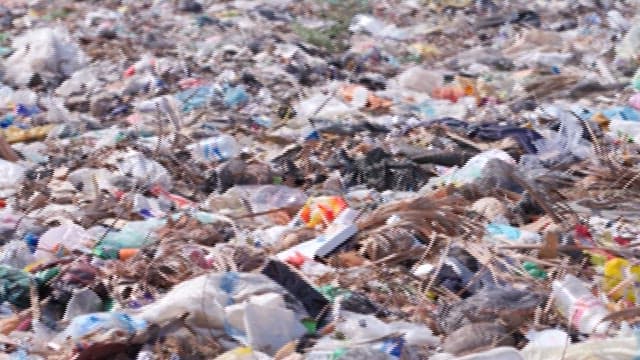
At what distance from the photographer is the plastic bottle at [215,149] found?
207 inches

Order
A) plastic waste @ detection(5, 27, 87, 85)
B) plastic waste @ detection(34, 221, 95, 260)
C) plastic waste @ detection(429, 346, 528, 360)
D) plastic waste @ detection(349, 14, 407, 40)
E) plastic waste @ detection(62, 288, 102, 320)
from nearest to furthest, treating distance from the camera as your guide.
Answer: plastic waste @ detection(429, 346, 528, 360), plastic waste @ detection(62, 288, 102, 320), plastic waste @ detection(34, 221, 95, 260), plastic waste @ detection(5, 27, 87, 85), plastic waste @ detection(349, 14, 407, 40)

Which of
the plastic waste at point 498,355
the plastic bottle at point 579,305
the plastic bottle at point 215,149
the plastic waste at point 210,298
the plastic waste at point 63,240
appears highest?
the plastic waste at point 498,355

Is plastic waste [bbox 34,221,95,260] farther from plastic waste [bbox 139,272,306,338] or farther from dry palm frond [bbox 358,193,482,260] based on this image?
dry palm frond [bbox 358,193,482,260]

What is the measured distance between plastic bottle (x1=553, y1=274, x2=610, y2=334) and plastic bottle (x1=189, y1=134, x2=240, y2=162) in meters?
2.38

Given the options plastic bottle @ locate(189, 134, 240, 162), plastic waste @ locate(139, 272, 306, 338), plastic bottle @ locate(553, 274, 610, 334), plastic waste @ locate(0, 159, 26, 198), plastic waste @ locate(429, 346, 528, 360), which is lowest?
plastic bottle @ locate(189, 134, 240, 162)

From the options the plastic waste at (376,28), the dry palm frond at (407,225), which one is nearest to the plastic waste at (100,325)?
the dry palm frond at (407,225)

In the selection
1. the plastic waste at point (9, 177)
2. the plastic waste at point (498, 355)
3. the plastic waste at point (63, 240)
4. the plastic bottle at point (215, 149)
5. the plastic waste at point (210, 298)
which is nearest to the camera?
the plastic waste at point (498, 355)

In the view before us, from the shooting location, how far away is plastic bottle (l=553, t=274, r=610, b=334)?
3031mm

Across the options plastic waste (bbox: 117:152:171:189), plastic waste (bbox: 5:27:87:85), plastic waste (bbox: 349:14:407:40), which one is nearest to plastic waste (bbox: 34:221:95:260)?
plastic waste (bbox: 117:152:171:189)

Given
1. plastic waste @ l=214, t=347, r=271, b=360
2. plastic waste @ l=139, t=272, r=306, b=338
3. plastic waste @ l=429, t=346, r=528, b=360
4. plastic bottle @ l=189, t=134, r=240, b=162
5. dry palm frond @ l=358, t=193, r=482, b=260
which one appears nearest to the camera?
plastic waste @ l=429, t=346, r=528, b=360

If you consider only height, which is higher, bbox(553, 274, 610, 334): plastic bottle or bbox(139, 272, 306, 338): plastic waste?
bbox(139, 272, 306, 338): plastic waste

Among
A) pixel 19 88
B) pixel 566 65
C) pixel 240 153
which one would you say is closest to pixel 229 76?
pixel 19 88

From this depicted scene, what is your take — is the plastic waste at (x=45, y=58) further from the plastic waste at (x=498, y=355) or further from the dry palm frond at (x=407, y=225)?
the plastic waste at (x=498, y=355)

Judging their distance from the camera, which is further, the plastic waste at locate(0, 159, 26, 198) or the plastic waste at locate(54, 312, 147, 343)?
the plastic waste at locate(0, 159, 26, 198)
